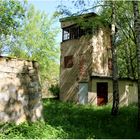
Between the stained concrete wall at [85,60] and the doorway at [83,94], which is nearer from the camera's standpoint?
the doorway at [83,94]

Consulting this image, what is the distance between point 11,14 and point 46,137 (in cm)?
1388

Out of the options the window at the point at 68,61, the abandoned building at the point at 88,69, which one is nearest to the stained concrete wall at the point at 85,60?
the abandoned building at the point at 88,69

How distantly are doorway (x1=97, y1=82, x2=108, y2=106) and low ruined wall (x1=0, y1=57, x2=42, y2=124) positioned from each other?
1775cm

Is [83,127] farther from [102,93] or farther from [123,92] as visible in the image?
[123,92]

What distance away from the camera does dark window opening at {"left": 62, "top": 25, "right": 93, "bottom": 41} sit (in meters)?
34.5

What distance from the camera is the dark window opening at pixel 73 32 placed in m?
34.5

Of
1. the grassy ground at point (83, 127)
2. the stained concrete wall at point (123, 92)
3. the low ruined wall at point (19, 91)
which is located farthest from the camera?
the stained concrete wall at point (123, 92)

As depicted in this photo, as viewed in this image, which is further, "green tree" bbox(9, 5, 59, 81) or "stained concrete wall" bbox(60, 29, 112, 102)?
"green tree" bbox(9, 5, 59, 81)

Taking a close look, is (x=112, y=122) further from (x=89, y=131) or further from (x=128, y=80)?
(x=128, y=80)

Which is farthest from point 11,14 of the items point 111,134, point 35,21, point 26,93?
point 35,21

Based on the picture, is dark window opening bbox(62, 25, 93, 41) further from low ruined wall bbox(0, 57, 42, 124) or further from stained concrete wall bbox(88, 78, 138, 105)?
low ruined wall bbox(0, 57, 42, 124)

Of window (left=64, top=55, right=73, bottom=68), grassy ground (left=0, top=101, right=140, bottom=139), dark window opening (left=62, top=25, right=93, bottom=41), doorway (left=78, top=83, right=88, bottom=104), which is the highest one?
dark window opening (left=62, top=25, right=93, bottom=41)

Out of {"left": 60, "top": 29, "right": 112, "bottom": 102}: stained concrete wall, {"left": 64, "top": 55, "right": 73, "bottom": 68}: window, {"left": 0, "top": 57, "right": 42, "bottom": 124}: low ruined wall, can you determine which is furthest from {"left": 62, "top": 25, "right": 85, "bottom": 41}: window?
{"left": 0, "top": 57, "right": 42, "bottom": 124}: low ruined wall

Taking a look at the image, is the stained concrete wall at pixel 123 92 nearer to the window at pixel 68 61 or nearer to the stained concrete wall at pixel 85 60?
the stained concrete wall at pixel 85 60
